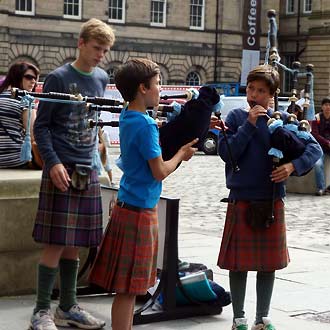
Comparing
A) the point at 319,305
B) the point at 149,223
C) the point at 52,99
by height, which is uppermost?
the point at 52,99

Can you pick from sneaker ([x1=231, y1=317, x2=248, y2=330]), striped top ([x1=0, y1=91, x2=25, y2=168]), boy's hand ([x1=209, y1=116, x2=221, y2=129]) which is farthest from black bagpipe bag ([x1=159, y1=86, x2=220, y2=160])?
striped top ([x1=0, y1=91, x2=25, y2=168])

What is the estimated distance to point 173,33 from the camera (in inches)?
2012

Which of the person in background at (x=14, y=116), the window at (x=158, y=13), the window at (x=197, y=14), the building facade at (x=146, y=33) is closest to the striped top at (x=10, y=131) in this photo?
the person in background at (x=14, y=116)

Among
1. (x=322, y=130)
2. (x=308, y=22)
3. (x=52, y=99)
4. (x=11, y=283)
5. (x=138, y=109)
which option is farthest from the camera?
(x=308, y=22)

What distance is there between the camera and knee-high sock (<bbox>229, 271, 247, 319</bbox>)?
544 cm

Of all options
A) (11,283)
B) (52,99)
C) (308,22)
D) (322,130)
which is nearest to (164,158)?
(52,99)

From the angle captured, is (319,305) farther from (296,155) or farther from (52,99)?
(52,99)

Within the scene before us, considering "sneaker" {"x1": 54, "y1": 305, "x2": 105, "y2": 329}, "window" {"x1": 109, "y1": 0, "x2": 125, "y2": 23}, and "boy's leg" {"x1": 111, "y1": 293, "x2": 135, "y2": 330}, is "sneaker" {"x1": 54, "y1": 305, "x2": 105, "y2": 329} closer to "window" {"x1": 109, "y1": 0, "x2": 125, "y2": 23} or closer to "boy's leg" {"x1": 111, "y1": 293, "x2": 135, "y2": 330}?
"boy's leg" {"x1": 111, "y1": 293, "x2": 135, "y2": 330}

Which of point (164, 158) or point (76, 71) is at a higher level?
point (76, 71)

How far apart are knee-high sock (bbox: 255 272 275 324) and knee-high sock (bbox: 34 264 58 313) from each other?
1.27 metres

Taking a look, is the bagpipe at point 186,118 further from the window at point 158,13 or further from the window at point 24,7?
the window at point 158,13

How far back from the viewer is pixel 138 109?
482 centimetres

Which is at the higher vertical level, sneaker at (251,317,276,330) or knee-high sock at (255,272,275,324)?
knee-high sock at (255,272,275,324)

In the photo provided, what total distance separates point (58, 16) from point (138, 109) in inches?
1692
